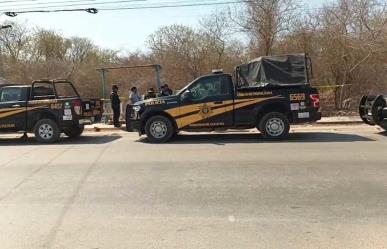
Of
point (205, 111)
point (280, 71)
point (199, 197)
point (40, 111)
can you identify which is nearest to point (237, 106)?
point (205, 111)

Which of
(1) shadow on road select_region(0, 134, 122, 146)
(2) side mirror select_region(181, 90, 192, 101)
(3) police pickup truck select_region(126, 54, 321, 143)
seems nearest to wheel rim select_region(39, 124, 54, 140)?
(1) shadow on road select_region(0, 134, 122, 146)

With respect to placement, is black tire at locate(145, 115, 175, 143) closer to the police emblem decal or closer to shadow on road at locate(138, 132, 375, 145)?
shadow on road at locate(138, 132, 375, 145)

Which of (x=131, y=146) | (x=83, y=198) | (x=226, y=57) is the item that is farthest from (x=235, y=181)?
(x=226, y=57)

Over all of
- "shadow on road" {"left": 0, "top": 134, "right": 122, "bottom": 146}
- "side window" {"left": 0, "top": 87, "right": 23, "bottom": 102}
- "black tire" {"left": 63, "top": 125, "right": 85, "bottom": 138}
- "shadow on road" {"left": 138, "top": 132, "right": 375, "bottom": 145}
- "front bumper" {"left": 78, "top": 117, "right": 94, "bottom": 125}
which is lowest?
"shadow on road" {"left": 138, "top": 132, "right": 375, "bottom": 145}

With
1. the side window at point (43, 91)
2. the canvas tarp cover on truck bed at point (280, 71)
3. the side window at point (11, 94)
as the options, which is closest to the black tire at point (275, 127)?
the canvas tarp cover on truck bed at point (280, 71)

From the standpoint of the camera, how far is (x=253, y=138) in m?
15.5

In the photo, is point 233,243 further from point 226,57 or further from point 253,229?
point 226,57

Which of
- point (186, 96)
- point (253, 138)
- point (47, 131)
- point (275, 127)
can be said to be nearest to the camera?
point (275, 127)

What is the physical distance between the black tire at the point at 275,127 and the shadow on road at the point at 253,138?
208 millimetres

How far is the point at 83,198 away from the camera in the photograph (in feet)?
26.4

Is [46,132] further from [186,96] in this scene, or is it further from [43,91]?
[186,96]

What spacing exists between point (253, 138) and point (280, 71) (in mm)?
1940

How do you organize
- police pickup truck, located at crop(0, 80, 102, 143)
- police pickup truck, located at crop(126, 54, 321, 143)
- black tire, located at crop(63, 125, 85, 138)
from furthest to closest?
black tire, located at crop(63, 125, 85, 138), police pickup truck, located at crop(0, 80, 102, 143), police pickup truck, located at crop(126, 54, 321, 143)

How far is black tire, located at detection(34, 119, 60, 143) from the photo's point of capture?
16297 mm
